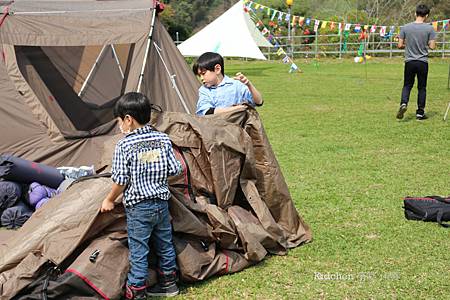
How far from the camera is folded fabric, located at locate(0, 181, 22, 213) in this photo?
14.3 ft

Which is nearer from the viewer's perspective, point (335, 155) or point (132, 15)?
point (132, 15)

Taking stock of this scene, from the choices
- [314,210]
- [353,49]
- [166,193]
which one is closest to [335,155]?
[314,210]

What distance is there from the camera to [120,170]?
3084 mm

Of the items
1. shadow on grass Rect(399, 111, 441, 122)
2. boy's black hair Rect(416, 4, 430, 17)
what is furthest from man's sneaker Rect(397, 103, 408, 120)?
boy's black hair Rect(416, 4, 430, 17)

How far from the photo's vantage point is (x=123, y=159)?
3.09 m

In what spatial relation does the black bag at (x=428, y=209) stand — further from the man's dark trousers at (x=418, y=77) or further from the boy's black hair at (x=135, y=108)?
the man's dark trousers at (x=418, y=77)

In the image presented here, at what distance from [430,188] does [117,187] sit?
3386 millimetres

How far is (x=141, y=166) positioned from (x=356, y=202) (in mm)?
2476

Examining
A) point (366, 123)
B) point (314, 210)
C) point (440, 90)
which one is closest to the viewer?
point (314, 210)

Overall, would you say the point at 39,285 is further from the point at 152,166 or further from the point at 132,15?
the point at 132,15

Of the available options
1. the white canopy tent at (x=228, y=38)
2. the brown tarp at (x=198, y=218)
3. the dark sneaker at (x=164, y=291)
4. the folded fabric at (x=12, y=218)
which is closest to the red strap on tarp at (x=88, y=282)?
the brown tarp at (x=198, y=218)

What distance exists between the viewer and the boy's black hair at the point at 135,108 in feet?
10.4

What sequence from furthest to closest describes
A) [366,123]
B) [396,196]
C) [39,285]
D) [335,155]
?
[366,123], [335,155], [396,196], [39,285]

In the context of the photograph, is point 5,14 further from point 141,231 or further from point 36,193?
point 141,231
